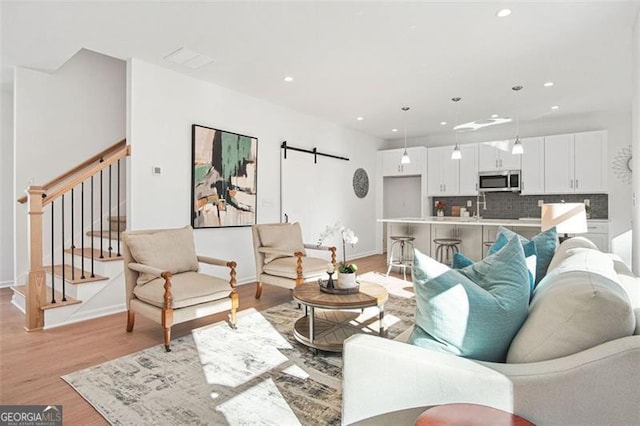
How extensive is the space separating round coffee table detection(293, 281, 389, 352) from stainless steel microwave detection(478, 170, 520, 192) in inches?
188

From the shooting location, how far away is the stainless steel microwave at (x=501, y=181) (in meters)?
6.68

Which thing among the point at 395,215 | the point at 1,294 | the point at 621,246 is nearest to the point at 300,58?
the point at 1,294

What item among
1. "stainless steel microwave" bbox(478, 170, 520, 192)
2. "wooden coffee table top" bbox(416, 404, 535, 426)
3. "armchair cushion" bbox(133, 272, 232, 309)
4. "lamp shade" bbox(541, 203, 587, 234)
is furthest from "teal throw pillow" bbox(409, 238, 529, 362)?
"stainless steel microwave" bbox(478, 170, 520, 192)

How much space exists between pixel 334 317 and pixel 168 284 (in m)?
1.54

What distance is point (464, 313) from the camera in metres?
1.20

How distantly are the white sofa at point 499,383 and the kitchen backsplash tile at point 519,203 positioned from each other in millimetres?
6281

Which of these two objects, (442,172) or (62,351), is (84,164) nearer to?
(62,351)

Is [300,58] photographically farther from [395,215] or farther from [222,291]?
[395,215]

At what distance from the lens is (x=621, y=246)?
5.85 m

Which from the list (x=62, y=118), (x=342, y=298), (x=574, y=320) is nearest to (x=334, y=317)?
(x=342, y=298)

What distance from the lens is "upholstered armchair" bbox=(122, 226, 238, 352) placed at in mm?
2758

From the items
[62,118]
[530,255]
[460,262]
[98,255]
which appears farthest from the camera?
[62,118]

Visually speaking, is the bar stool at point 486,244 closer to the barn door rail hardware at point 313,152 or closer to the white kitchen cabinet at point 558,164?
the white kitchen cabinet at point 558,164

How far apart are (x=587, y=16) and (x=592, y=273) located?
2.96 metres
